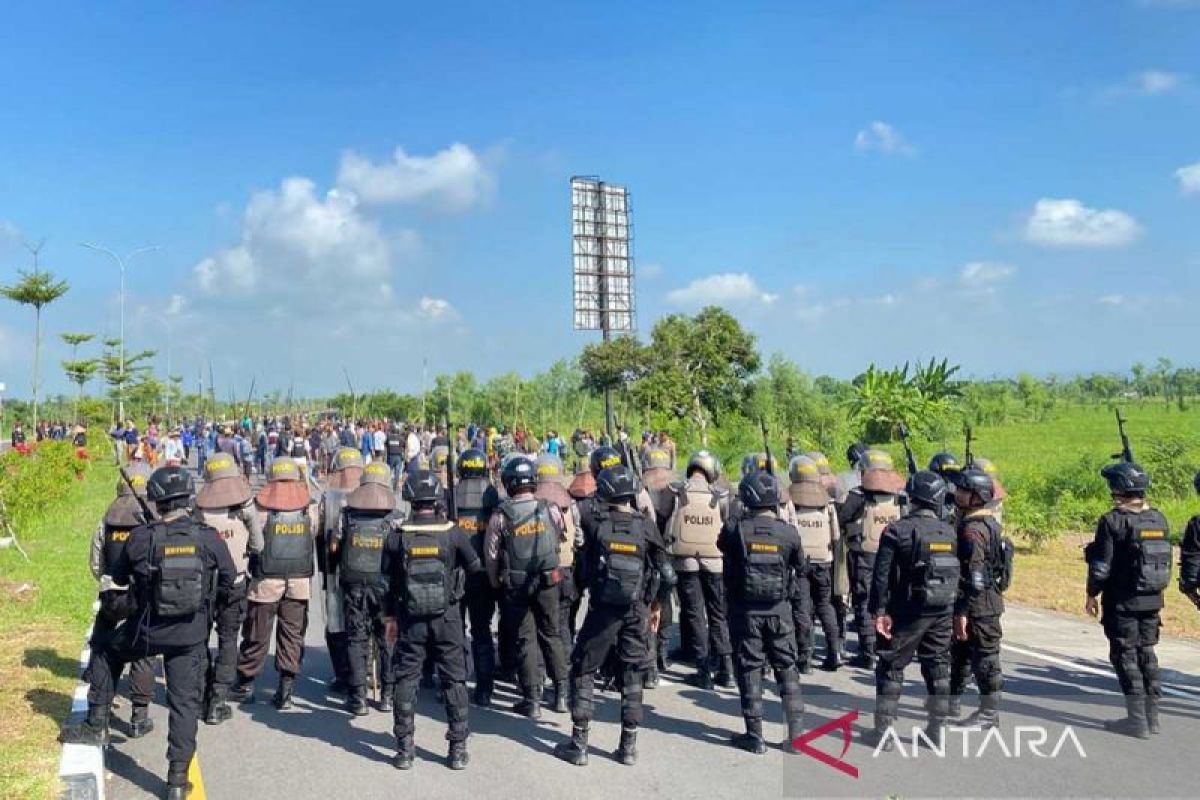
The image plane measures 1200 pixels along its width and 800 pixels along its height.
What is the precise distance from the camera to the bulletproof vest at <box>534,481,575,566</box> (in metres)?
7.48

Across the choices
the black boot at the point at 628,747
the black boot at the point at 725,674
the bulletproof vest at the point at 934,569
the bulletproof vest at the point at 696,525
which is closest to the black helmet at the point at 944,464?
the bulletproof vest at the point at 696,525

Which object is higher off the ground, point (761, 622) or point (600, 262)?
point (600, 262)

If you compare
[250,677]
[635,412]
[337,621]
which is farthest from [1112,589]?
[635,412]

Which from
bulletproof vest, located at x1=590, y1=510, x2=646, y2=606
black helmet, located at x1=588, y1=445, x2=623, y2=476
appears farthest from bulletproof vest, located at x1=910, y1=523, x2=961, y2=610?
black helmet, located at x1=588, y1=445, x2=623, y2=476

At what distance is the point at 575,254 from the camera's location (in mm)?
40688

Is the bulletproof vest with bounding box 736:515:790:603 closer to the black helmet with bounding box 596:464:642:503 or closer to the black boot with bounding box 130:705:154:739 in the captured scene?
the black helmet with bounding box 596:464:642:503

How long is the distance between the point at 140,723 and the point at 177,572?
1704 mm

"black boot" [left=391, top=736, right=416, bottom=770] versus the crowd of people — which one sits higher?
the crowd of people

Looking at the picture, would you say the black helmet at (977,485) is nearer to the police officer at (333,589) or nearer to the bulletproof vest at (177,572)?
the police officer at (333,589)

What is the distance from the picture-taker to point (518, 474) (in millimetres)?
6883

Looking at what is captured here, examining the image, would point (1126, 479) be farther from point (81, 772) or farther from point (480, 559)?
point (81, 772)

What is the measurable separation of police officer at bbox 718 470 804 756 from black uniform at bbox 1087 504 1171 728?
2.26 metres

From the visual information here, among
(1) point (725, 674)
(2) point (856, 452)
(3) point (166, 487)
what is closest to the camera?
(3) point (166, 487)

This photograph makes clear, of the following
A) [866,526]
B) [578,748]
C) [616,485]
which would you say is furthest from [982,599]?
[578,748]
